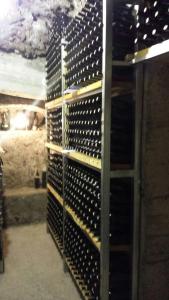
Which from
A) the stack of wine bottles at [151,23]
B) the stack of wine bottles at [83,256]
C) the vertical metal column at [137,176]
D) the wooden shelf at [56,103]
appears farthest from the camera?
the wooden shelf at [56,103]

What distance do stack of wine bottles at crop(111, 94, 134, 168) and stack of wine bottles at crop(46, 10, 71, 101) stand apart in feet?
4.47

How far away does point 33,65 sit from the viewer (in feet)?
16.7

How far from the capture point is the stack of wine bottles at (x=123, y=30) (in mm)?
1909

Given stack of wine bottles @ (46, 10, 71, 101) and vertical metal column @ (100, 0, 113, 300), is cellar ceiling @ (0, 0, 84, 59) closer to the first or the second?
stack of wine bottles @ (46, 10, 71, 101)

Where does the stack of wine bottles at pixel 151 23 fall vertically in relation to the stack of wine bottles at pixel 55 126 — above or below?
above

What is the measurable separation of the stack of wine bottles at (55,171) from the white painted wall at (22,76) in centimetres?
144

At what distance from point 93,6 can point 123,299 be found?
2.11 metres

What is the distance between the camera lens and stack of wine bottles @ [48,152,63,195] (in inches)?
138

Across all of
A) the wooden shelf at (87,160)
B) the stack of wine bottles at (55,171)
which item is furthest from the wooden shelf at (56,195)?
the wooden shelf at (87,160)

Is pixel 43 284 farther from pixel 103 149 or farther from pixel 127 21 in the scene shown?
pixel 127 21

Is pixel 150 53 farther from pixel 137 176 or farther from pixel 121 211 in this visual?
pixel 121 211

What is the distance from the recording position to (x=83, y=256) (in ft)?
8.70

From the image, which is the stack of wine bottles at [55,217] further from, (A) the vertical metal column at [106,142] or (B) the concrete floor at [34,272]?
(A) the vertical metal column at [106,142]

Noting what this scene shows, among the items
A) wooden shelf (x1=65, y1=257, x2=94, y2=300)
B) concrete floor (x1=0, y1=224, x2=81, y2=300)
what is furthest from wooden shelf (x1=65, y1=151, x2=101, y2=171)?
concrete floor (x1=0, y1=224, x2=81, y2=300)
